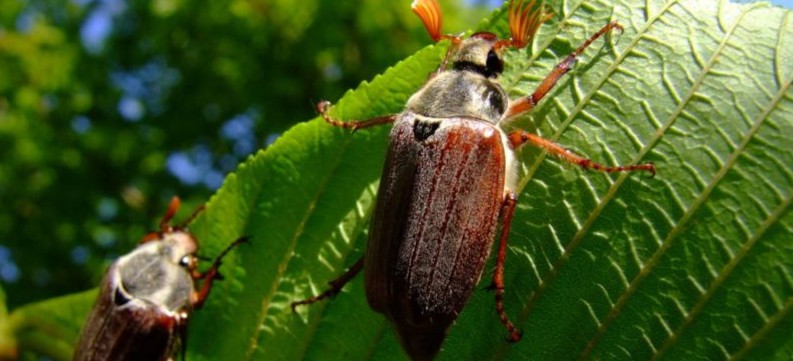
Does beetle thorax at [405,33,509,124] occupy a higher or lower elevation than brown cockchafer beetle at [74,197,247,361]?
higher

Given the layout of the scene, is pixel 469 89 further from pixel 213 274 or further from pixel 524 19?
pixel 213 274

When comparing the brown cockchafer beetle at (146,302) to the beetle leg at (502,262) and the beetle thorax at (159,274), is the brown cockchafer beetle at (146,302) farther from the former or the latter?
the beetle leg at (502,262)

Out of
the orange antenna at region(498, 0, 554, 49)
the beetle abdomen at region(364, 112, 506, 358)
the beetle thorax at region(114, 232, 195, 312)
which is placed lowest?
the beetle thorax at region(114, 232, 195, 312)

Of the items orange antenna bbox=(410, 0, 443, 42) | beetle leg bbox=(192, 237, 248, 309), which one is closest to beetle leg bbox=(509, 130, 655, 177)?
orange antenna bbox=(410, 0, 443, 42)

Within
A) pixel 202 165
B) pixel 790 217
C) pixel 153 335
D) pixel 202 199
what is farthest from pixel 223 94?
Answer: pixel 790 217

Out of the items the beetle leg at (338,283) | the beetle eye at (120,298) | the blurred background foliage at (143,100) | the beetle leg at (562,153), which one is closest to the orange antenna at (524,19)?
the beetle leg at (562,153)

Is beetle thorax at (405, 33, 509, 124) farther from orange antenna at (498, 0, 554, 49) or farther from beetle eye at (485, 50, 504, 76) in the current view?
orange antenna at (498, 0, 554, 49)

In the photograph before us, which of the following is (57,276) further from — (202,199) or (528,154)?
(528,154)

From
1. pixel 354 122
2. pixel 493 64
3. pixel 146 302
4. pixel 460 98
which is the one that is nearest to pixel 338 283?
pixel 354 122
